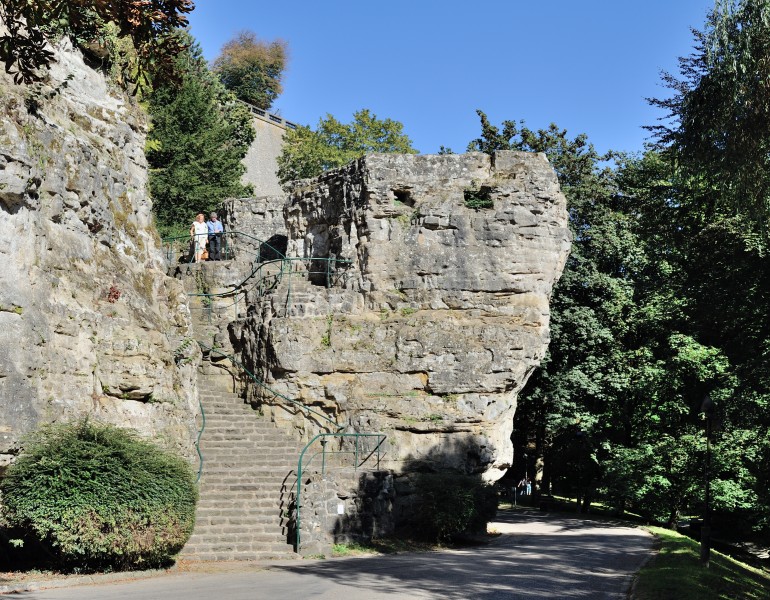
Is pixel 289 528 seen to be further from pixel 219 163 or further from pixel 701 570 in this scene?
pixel 219 163

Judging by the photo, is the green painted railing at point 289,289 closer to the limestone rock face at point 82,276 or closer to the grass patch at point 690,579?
the limestone rock face at point 82,276

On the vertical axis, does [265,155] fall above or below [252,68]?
below

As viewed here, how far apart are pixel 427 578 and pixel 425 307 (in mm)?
9124

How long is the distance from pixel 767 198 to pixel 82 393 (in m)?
12.0

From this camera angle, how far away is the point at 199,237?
85.7 feet

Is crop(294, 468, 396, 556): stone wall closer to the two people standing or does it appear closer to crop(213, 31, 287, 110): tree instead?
the two people standing

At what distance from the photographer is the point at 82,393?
14.3 m

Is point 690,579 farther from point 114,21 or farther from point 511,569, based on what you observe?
point 114,21

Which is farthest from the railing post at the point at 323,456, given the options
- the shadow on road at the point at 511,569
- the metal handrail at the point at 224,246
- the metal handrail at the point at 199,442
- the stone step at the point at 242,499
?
the metal handrail at the point at 224,246

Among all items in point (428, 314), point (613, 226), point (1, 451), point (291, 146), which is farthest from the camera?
point (291, 146)

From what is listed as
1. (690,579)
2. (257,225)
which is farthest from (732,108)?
(257,225)

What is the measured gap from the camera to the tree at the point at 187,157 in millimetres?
31781

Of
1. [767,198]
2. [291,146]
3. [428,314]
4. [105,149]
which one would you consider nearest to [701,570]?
[767,198]

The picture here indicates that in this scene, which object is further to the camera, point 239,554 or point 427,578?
point 239,554
